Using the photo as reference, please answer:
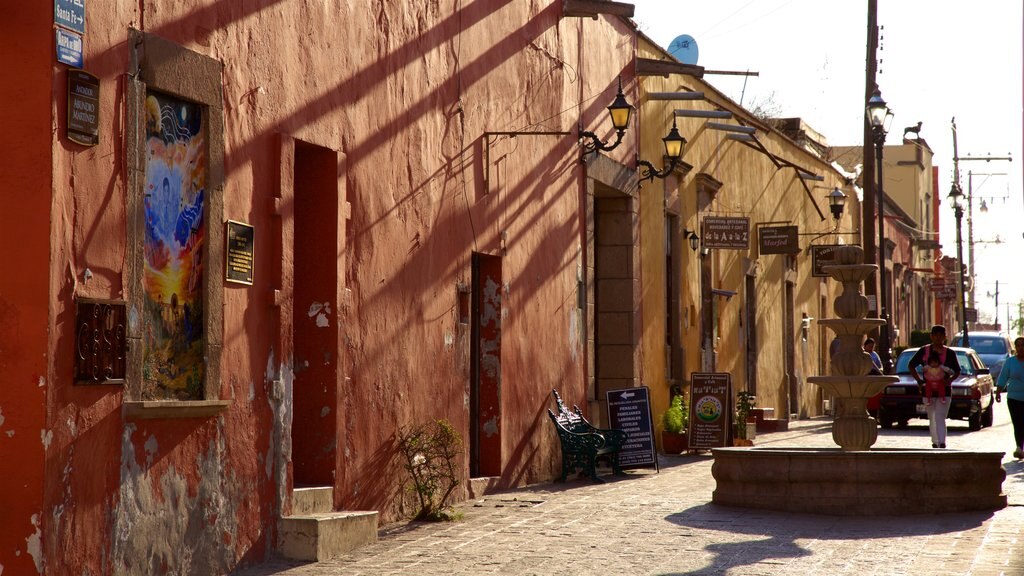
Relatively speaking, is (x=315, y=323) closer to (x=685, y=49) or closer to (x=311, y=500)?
(x=311, y=500)

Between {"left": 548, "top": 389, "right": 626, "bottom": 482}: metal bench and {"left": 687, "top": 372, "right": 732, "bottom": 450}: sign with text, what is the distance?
108 inches

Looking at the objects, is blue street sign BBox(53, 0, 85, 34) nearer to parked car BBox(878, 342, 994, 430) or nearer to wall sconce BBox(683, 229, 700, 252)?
wall sconce BBox(683, 229, 700, 252)

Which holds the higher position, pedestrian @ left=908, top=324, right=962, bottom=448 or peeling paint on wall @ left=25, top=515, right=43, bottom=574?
pedestrian @ left=908, top=324, right=962, bottom=448

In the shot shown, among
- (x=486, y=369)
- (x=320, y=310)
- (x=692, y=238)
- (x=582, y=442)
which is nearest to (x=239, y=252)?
(x=320, y=310)

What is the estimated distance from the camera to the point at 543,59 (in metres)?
14.3

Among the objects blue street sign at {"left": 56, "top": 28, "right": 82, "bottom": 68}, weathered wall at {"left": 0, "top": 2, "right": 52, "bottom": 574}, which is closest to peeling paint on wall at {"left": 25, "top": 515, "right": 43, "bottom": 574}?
weathered wall at {"left": 0, "top": 2, "right": 52, "bottom": 574}

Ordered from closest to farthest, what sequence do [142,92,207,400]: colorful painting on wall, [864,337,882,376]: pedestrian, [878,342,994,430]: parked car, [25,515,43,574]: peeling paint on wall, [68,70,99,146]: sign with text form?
1. [25,515,43,574]: peeling paint on wall
2. [68,70,99,146]: sign with text
3. [142,92,207,400]: colorful painting on wall
4. [864,337,882,376]: pedestrian
5. [878,342,994,430]: parked car

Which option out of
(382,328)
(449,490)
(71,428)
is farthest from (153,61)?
(449,490)

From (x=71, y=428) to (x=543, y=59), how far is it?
8.69m

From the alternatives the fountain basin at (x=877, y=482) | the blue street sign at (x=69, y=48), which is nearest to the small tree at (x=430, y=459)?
the fountain basin at (x=877, y=482)

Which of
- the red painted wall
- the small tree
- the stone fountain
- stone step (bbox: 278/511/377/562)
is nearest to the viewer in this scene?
the red painted wall

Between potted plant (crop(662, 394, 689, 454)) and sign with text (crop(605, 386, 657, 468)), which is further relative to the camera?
potted plant (crop(662, 394, 689, 454))

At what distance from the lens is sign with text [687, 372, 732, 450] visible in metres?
17.0

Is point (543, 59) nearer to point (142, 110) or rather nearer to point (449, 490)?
point (449, 490)
